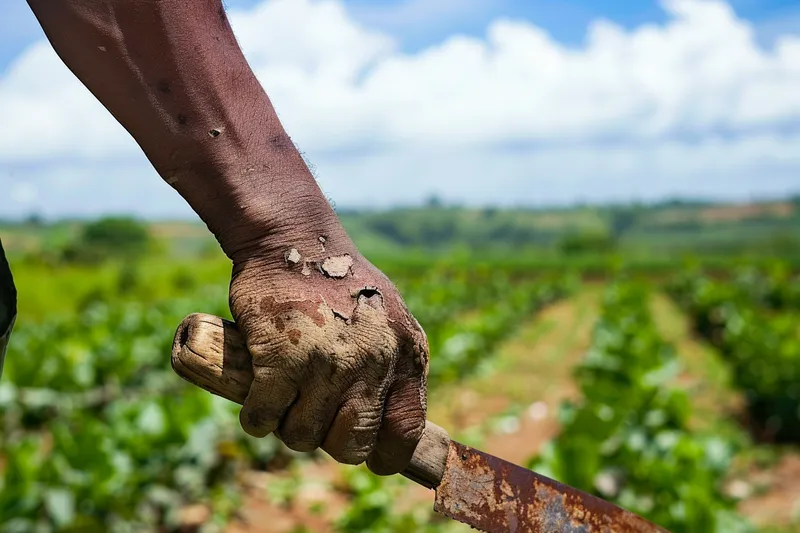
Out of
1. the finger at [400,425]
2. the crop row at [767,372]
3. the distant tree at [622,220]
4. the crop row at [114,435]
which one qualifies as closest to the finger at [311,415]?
the finger at [400,425]

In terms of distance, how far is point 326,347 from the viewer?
1.24 m

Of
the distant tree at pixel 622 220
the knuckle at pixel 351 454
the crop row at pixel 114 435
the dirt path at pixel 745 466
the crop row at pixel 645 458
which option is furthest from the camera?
the distant tree at pixel 622 220

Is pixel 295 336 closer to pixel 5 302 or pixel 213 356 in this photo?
pixel 213 356

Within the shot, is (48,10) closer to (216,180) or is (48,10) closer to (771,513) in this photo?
(216,180)

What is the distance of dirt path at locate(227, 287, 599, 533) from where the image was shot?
471 cm

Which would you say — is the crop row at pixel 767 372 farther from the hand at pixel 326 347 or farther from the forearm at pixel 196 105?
the forearm at pixel 196 105

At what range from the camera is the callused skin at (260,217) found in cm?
124

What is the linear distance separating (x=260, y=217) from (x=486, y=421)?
20.7ft

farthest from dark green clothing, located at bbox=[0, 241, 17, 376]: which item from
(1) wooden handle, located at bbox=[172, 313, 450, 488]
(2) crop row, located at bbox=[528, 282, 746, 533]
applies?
(2) crop row, located at bbox=[528, 282, 746, 533]

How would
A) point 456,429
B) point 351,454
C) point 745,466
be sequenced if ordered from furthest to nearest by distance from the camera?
point 456,429, point 745,466, point 351,454

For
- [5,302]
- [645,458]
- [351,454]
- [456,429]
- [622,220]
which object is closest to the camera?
[351,454]

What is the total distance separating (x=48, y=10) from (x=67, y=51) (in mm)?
67

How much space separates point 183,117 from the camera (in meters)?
1.27

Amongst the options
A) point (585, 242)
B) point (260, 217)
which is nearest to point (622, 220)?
point (585, 242)
